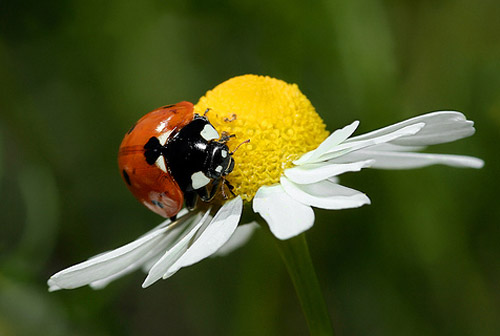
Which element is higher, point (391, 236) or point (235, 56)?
point (235, 56)

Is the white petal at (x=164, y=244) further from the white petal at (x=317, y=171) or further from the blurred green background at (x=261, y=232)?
the blurred green background at (x=261, y=232)

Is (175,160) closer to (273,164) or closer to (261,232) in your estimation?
(273,164)

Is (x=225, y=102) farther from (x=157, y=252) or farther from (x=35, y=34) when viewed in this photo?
(x=35, y=34)

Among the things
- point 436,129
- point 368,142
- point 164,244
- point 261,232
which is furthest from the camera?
point 261,232

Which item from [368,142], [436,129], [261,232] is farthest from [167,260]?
[261,232]

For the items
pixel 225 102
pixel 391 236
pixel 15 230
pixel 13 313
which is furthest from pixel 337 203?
pixel 15 230

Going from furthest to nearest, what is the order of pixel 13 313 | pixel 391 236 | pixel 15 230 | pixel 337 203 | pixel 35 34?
1. pixel 35 34
2. pixel 15 230
3. pixel 391 236
4. pixel 13 313
5. pixel 337 203
